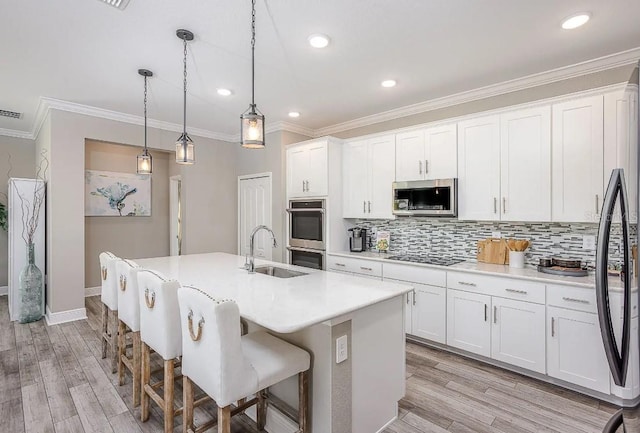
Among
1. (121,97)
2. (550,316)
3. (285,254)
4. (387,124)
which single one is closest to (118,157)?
(121,97)

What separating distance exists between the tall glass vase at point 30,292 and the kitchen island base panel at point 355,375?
11.9 ft

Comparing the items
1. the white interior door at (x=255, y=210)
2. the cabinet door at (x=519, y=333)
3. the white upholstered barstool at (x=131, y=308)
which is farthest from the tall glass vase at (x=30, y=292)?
the cabinet door at (x=519, y=333)

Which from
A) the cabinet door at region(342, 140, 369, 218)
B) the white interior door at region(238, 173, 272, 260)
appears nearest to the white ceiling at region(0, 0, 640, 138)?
the cabinet door at region(342, 140, 369, 218)

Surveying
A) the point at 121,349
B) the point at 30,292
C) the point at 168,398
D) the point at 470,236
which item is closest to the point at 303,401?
the point at 168,398

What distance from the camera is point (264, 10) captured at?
2.29 meters

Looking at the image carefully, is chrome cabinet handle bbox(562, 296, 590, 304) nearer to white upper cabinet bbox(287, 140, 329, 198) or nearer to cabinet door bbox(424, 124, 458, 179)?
cabinet door bbox(424, 124, 458, 179)

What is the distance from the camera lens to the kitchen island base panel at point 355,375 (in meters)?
1.89

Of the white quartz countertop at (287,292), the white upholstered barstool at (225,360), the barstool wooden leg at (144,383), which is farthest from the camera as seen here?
the barstool wooden leg at (144,383)

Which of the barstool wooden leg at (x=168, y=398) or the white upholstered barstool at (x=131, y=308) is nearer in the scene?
the barstool wooden leg at (x=168, y=398)

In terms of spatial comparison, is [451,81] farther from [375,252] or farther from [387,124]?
[375,252]

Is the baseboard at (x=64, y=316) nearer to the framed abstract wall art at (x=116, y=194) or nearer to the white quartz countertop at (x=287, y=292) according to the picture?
the framed abstract wall art at (x=116, y=194)

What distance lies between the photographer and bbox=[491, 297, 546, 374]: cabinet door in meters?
2.79

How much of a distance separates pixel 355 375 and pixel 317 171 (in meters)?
3.00

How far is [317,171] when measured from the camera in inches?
180
